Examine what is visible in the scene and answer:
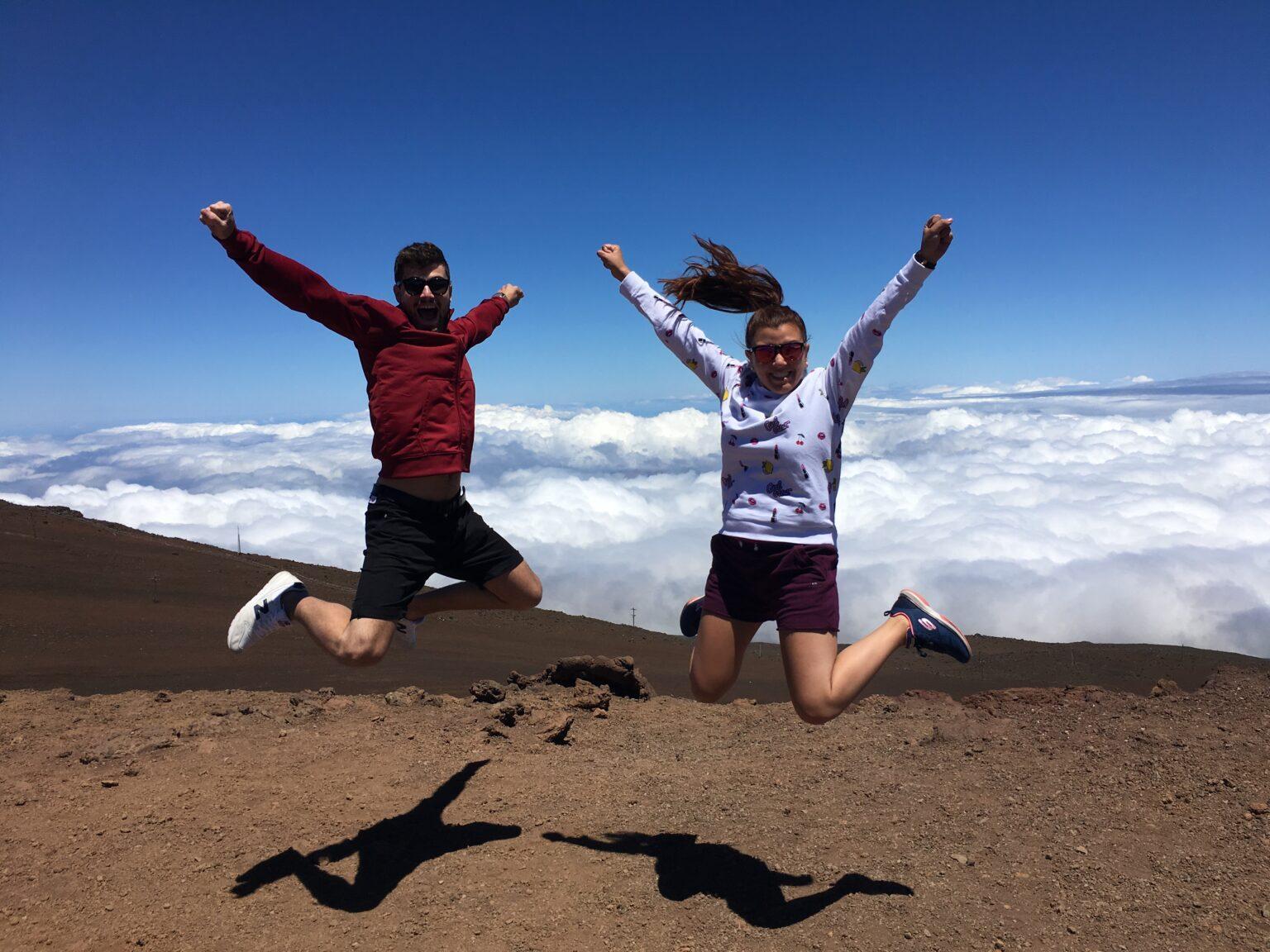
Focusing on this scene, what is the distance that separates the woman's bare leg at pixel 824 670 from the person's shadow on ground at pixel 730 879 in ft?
2.59

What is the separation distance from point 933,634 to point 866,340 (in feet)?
4.21

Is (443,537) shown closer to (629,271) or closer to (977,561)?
(629,271)

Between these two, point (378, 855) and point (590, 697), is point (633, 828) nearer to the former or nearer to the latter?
point (378, 855)

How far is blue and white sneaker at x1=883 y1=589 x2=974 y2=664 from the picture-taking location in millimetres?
3197

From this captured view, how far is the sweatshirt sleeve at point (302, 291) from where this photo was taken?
2.99m

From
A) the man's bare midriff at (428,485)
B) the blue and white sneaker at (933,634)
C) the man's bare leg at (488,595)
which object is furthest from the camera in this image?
the man's bare leg at (488,595)

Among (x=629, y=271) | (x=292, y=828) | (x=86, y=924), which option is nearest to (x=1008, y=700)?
(x=629, y=271)

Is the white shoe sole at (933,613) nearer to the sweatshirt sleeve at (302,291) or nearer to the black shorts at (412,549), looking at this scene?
the black shorts at (412,549)

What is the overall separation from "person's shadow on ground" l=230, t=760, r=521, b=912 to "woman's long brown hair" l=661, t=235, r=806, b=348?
8.94ft

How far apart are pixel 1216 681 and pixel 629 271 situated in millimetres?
5549

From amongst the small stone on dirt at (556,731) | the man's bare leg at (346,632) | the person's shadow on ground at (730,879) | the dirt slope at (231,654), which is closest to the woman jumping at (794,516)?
the person's shadow on ground at (730,879)

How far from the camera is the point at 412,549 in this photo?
10.9 ft

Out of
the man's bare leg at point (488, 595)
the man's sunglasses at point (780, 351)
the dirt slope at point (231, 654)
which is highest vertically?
the man's sunglasses at point (780, 351)

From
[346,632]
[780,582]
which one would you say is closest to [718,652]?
[780,582]
